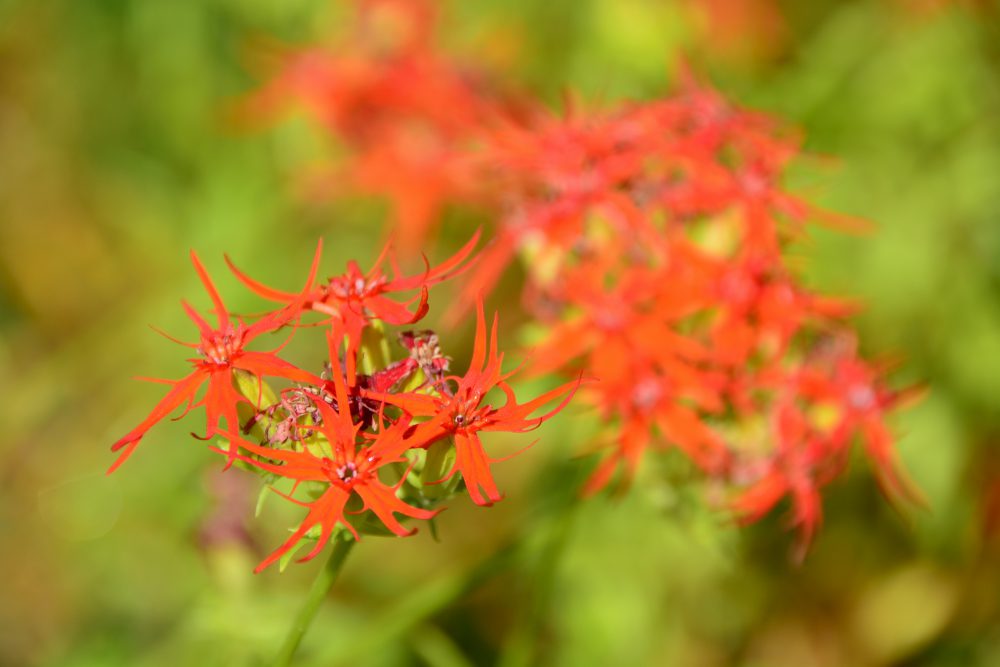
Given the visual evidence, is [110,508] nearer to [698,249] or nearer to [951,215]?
[698,249]

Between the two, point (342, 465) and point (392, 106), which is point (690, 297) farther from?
point (392, 106)

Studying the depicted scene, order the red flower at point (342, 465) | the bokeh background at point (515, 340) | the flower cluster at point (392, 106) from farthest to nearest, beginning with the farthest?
the flower cluster at point (392, 106), the bokeh background at point (515, 340), the red flower at point (342, 465)

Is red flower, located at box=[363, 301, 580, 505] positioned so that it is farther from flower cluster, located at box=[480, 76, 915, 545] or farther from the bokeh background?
the bokeh background

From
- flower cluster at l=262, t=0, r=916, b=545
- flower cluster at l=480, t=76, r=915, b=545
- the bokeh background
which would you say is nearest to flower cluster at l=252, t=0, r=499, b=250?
the bokeh background

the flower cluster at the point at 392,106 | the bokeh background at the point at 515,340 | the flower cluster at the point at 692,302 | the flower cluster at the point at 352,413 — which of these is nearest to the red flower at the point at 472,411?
the flower cluster at the point at 352,413

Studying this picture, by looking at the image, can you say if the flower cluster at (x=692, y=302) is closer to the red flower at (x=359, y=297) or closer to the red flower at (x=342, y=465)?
the red flower at (x=359, y=297)
